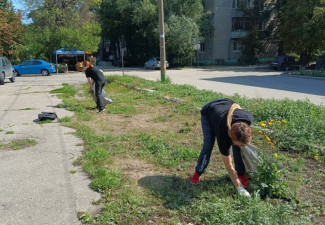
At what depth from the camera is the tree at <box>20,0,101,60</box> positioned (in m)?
36.6

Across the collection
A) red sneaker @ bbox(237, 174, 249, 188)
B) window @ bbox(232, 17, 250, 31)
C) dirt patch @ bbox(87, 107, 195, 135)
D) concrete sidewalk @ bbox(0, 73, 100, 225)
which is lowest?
concrete sidewalk @ bbox(0, 73, 100, 225)

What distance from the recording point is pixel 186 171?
185 inches

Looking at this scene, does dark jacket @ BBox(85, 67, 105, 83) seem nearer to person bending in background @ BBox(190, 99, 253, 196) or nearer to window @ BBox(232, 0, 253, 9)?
person bending in background @ BBox(190, 99, 253, 196)

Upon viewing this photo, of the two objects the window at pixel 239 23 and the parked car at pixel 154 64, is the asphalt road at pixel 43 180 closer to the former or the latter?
the parked car at pixel 154 64

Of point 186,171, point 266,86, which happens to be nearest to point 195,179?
point 186,171

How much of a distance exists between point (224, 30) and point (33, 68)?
1115 inches

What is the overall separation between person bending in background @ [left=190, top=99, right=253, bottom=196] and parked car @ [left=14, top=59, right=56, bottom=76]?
29.1m

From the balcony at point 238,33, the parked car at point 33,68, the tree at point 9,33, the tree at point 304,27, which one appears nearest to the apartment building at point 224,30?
the balcony at point 238,33

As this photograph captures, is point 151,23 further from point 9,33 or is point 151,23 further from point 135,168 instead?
point 135,168

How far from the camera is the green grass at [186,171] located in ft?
11.2

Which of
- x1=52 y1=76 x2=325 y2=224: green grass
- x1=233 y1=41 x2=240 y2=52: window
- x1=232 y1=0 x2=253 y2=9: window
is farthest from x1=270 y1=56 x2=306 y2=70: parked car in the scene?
x1=52 y1=76 x2=325 y2=224: green grass

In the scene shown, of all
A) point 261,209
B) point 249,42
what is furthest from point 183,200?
point 249,42

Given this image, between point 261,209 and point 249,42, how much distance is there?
141 ft

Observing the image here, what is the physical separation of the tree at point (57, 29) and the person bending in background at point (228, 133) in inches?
1384
